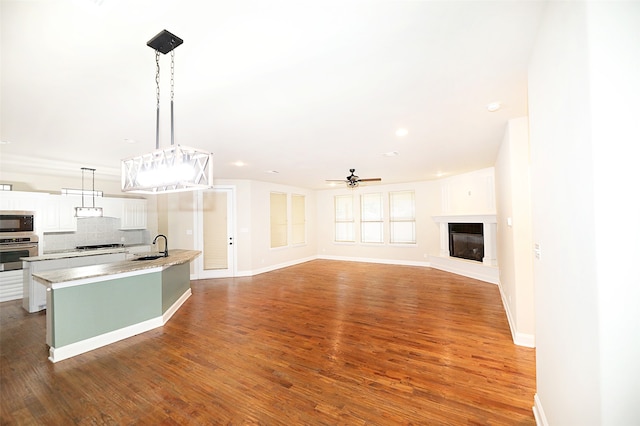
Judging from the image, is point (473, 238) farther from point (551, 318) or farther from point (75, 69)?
point (75, 69)

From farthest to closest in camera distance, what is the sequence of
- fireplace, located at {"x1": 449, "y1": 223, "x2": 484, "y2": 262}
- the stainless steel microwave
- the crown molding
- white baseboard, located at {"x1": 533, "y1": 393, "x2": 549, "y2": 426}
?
fireplace, located at {"x1": 449, "y1": 223, "x2": 484, "y2": 262} → the stainless steel microwave → the crown molding → white baseboard, located at {"x1": 533, "y1": 393, "x2": 549, "y2": 426}

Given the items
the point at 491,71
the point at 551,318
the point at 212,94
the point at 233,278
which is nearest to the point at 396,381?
the point at 551,318

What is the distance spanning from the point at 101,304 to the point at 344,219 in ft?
23.9

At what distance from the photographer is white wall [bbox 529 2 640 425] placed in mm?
937

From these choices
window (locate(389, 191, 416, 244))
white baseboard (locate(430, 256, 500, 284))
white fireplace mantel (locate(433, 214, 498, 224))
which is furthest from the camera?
window (locate(389, 191, 416, 244))

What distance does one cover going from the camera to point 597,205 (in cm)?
98

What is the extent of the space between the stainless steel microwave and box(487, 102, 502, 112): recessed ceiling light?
7.80 meters

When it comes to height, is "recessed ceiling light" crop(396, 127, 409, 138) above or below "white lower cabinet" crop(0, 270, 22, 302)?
above

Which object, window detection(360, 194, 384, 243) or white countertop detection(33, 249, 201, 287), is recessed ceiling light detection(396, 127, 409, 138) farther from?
window detection(360, 194, 384, 243)

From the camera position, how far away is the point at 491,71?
2.05 meters

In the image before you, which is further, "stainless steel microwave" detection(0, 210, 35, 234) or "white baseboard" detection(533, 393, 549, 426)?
"stainless steel microwave" detection(0, 210, 35, 234)

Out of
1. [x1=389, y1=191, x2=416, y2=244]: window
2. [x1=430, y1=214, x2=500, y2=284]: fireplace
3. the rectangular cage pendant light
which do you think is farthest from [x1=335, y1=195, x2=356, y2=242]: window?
the rectangular cage pendant light

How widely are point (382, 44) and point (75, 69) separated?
2337 mm

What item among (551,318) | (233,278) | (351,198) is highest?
(351,198)
